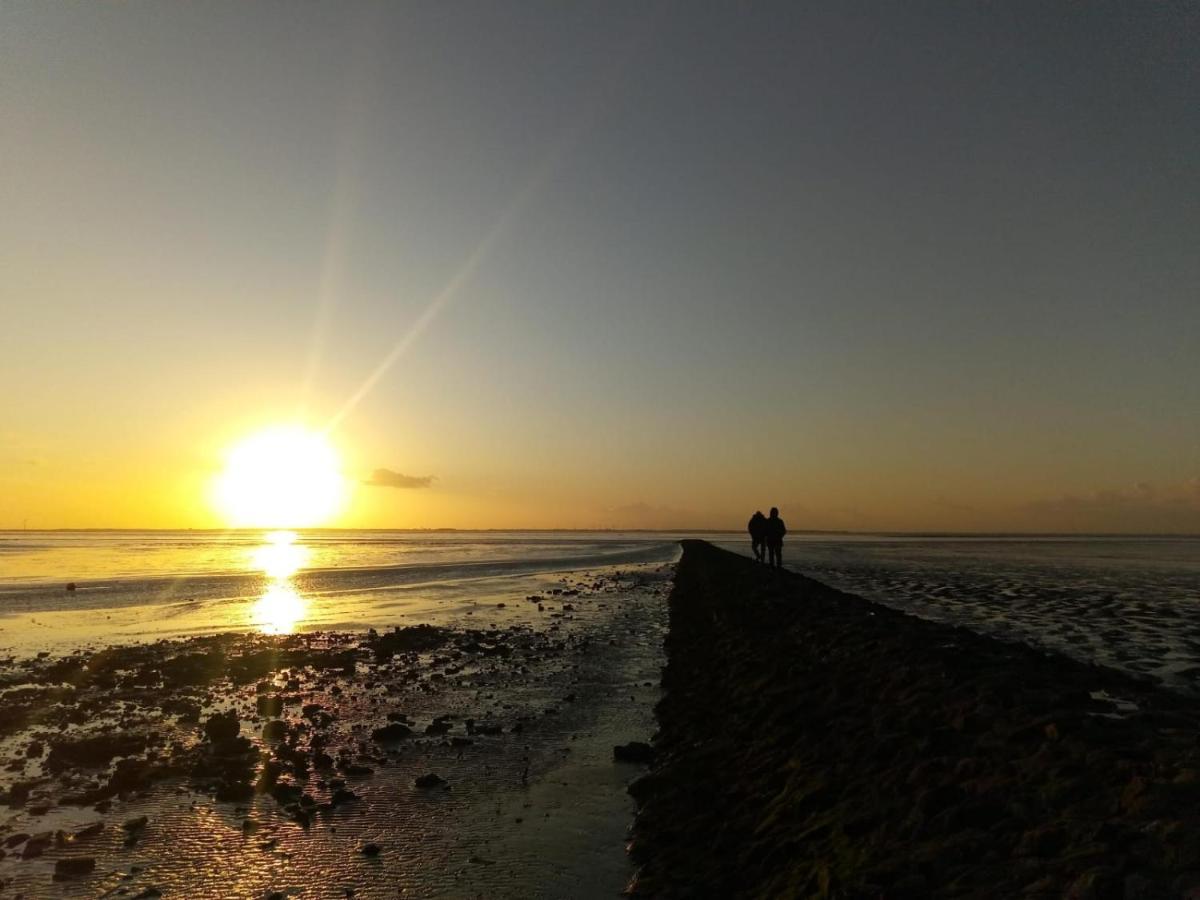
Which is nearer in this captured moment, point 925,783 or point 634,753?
point 925,783

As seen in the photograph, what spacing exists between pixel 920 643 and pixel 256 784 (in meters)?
12.4

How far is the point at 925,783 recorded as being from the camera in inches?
305

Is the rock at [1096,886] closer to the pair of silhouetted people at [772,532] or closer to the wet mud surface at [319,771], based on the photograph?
the wet mud surface at [319,771]

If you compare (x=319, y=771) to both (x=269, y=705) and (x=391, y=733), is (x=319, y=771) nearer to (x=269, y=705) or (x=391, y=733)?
(x=391, y=733)

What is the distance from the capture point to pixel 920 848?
21.1 feet

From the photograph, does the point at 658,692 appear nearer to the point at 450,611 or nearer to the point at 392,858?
the point at 392,858

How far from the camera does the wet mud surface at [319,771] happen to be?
8.53 metres

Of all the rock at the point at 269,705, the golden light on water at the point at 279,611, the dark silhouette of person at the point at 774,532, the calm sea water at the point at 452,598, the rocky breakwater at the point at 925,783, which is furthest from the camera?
the dark silhouette of person at the point at 774,532

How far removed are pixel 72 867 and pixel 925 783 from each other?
373 inches

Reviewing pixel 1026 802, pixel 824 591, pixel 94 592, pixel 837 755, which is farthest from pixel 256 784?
pixel 94 592

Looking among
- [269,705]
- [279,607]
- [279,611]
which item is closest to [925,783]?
[269,705]

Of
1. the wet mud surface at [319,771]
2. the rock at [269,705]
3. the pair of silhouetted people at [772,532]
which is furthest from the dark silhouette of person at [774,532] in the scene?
the rock at [269,705]

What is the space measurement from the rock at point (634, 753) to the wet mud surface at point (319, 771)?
14 centimetres

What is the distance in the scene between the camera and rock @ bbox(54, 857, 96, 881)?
8406mm
